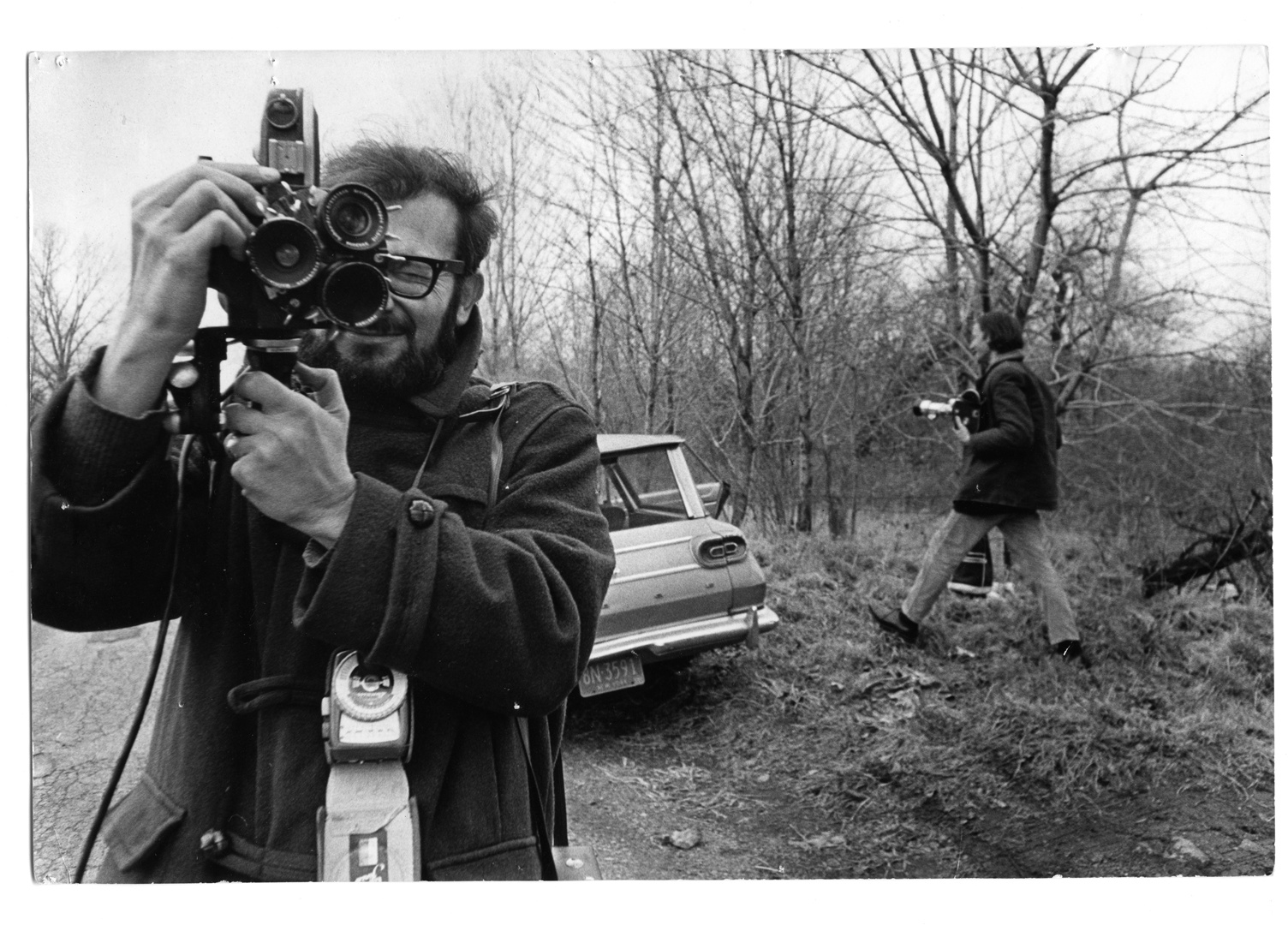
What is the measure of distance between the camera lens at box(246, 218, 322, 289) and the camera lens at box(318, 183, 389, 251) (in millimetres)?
28

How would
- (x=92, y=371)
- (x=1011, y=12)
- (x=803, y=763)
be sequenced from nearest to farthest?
1. (x=92, y=371)
2. (x=1011, y=12)
3. (x=803, y=763)

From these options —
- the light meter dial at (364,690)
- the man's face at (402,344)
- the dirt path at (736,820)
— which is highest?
the man's face at (402,344)

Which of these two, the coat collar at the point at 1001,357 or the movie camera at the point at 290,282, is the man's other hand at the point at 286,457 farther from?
the coat collar at the point at 1001,357

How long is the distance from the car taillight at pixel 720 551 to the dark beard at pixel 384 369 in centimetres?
211

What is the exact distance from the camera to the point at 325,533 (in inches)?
48.5

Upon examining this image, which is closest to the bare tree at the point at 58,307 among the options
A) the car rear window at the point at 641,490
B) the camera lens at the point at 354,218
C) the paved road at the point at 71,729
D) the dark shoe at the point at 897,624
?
the paved road at the point at 71,729

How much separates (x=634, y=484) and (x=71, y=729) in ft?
5.58

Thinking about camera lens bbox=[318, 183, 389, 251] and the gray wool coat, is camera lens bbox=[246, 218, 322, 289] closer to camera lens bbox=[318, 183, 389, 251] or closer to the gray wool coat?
camera lens bbox=[318, 183, 389, 251]

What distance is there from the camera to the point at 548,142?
2357 mm

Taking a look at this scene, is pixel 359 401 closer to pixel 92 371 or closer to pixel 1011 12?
pixel 92 371

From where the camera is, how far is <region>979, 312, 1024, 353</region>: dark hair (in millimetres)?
3094

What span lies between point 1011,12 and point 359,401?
4.87ft

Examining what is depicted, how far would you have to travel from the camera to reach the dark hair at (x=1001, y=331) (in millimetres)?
3094

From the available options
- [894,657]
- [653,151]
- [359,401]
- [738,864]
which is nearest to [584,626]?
[359,401]
